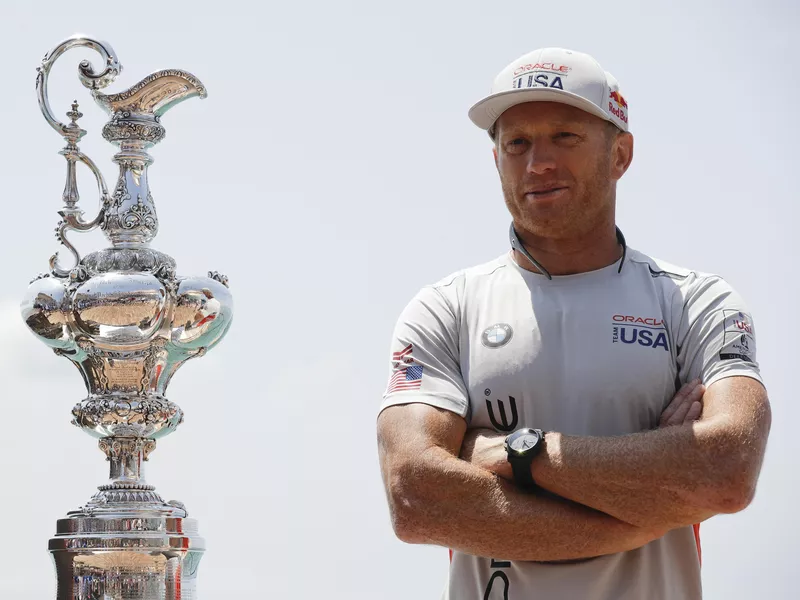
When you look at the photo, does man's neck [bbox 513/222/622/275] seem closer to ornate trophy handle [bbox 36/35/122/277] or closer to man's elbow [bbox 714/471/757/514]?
man's elbow [bbox 714/471/757/514]

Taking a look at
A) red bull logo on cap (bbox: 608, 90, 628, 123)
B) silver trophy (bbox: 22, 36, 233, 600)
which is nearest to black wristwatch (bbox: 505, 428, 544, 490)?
red bull logo on cap (bbox: 608, 90, 628, 123)

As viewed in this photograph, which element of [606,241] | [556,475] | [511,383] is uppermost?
[606,241]

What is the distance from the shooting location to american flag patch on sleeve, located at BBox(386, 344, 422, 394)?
3.26 meters

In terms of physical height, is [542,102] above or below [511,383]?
above

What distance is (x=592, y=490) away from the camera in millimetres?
2994

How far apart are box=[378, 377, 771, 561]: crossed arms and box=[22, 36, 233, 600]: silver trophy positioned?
2.85m

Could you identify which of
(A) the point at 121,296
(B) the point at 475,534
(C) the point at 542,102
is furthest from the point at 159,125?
(B) the point at 475,534

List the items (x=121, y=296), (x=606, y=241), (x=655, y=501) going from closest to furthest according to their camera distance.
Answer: (x=655, y=501) < (x=606, y=241) < (x=121, y=296)

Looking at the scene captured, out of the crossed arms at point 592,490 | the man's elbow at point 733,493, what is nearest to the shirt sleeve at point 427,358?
the crossed arms at point 592,490

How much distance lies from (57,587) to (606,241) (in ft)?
10.8

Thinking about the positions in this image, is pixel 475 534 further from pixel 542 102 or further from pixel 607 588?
pixel 542 102

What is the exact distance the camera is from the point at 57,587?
227 inches

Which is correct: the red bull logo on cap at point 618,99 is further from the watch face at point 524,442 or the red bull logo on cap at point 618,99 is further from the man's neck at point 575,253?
the watch face at point 524,442

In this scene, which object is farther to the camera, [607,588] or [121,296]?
[121,296]
